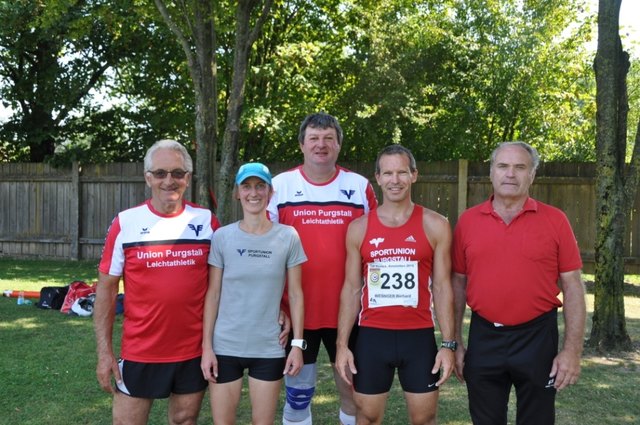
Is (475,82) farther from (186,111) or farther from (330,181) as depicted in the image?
(330,181)

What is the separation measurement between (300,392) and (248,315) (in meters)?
0.84

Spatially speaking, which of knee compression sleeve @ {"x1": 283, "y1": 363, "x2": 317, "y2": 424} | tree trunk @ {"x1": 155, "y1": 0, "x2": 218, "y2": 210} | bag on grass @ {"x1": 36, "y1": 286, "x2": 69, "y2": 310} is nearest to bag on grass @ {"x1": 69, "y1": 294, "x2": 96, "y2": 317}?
bag on grass @ {"x1": 36, "y1": 286, "x2": 69, "y2": 310}

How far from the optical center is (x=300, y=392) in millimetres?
3811

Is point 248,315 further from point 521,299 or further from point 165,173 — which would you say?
point 521,299

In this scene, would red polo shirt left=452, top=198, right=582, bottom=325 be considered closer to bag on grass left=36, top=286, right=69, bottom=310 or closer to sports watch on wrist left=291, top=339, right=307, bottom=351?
sports watch on wrist left=291, top=339, right=307, bottom=351

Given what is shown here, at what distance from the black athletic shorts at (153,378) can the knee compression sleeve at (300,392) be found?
748 mm

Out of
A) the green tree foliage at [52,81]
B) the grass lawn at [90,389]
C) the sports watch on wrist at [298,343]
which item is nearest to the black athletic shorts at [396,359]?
the sports watch on wrist at [298,343]

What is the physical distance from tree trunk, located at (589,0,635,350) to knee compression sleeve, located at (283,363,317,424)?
3987mm

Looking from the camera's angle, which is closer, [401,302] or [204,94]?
[401,302]

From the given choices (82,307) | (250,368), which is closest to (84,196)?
(82,307)

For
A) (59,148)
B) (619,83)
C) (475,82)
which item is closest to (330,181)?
(619,83)

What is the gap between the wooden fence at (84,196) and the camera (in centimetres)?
1192

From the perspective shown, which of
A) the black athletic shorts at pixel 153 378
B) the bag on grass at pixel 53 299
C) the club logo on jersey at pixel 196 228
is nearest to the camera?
the black athletic shorts at pixel 153 378

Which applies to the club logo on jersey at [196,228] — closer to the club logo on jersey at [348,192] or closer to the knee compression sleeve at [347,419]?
the club logo on jersey at [348,192]
